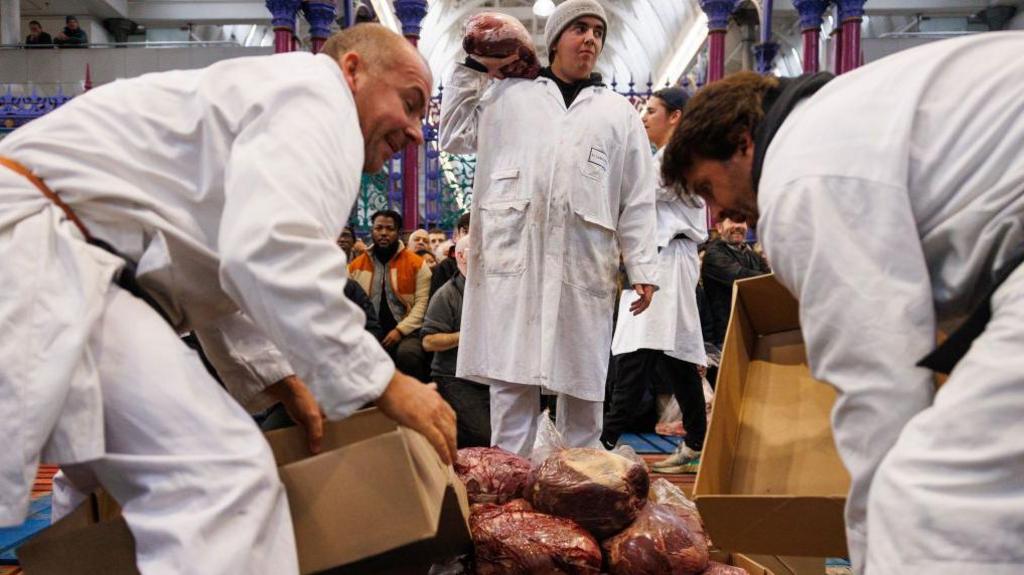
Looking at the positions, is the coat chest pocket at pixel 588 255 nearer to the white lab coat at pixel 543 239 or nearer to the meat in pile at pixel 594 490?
the white lab coat at pixel 543 239

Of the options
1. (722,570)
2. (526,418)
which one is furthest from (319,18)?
(722,570)

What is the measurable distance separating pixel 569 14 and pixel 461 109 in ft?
1.72

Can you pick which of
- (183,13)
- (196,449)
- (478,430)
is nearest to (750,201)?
(196,449)

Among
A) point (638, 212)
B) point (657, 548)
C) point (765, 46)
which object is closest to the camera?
point (657, 548)

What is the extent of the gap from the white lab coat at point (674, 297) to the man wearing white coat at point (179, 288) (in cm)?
299

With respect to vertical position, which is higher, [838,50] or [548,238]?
[838,50]

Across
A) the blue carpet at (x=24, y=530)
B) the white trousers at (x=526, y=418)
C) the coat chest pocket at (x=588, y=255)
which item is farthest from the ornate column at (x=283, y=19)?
the white trousers at (x=526, y=418)

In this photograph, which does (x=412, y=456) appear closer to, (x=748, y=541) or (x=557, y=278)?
(x=748, y=541)

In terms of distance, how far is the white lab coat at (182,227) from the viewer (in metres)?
1.47

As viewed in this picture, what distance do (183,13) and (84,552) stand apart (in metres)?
18.0

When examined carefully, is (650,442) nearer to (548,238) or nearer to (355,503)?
(548,238)

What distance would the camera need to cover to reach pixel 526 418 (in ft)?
10.9

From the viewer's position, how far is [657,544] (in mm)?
2354

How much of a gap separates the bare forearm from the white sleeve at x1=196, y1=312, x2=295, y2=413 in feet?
8.88
